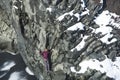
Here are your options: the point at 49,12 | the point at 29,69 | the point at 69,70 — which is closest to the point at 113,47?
the point at 69,70

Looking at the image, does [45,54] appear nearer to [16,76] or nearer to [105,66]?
[105,66]

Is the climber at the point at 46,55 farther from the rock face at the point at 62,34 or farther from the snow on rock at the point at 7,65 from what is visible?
the snow on rock at the point at 7,65

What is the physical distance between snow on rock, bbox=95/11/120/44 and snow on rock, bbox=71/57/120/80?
3.91 ft

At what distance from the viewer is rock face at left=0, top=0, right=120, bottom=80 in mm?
17625

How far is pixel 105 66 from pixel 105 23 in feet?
8.59

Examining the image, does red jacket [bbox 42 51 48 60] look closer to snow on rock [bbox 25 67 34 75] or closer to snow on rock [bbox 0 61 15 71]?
snow on rock [bbox 25 67 34 75]

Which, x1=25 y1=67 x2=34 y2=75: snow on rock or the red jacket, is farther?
x1=25 y1=67 x2=34 y2=75: snow on rock

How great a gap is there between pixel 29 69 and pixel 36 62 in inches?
122

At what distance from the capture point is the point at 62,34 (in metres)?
18.5

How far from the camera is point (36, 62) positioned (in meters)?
20.1

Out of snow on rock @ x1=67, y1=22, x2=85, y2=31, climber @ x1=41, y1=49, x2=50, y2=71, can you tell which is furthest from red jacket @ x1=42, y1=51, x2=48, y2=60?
snow on rock @ x1=67, y1=22, x2=85, y2=31

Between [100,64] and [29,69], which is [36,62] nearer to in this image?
[29,69]

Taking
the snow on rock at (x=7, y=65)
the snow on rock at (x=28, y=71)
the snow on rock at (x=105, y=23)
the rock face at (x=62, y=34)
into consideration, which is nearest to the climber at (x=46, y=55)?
the rock face at (x=62, y=34)

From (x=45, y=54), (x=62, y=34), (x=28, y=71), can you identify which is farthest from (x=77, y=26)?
(x=28, y=71)
